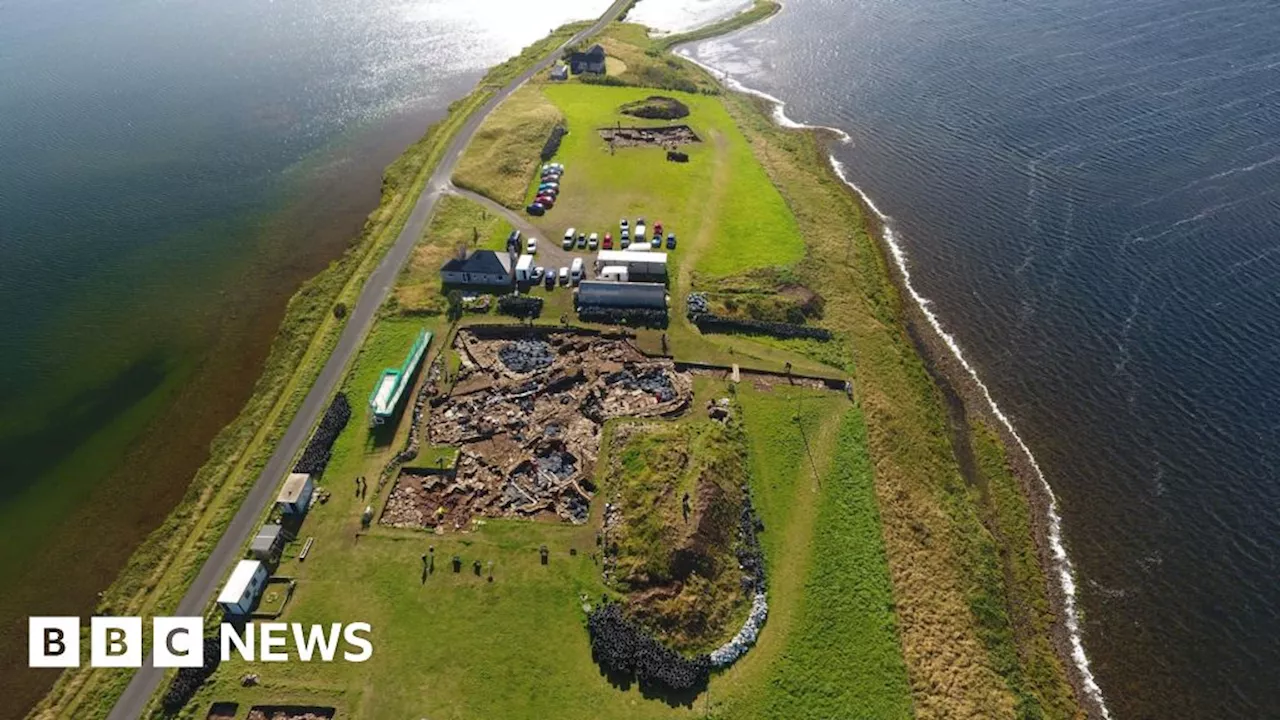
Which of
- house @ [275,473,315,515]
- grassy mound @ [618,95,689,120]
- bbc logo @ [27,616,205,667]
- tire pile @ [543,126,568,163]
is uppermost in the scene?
grassy mound @ [618,95,689,120]

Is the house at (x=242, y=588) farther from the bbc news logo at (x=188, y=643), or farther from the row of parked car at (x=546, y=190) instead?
the row of parked car at (x=546, y=190)

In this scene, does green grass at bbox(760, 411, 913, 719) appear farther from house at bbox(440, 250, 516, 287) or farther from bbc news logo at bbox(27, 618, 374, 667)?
house at bbox(440, 250, 516, 287)

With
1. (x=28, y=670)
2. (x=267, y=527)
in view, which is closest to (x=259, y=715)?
(x=267, y=527)

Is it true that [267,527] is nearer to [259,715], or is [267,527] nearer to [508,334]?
[259,715]

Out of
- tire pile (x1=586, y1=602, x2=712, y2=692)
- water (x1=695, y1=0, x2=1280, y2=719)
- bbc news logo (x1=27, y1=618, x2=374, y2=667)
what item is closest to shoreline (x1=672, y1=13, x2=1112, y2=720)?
water (x1=695, y1=0, x2=1280, y2=719)

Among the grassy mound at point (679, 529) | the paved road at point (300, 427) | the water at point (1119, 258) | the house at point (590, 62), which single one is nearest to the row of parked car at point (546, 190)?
the paved road at point (300, 427)

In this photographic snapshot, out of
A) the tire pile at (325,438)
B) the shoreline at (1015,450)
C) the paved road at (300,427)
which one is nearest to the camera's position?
the paved road at (300,427)
